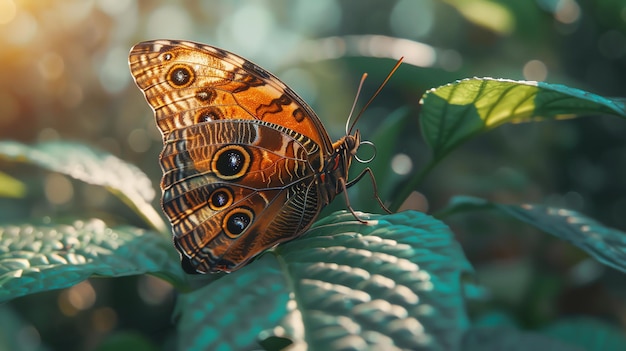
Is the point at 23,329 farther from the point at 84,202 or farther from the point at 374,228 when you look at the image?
the point at 374,228

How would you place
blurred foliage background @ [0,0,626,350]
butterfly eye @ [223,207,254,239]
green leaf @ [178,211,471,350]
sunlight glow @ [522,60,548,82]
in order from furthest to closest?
sunlight glow @ [522,60,548,82], blurred foliage background @ [0,0,626,350], butterfly eye @ [223,207,254,239], green leaf @ [178,211,471,350]

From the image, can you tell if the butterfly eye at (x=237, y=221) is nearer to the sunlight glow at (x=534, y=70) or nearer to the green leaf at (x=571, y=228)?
the green leaf at (x=571, y=228)

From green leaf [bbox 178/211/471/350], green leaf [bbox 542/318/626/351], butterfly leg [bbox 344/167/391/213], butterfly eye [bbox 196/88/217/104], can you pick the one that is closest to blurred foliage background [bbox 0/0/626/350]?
green leaf [bbox 542/318/626/351]

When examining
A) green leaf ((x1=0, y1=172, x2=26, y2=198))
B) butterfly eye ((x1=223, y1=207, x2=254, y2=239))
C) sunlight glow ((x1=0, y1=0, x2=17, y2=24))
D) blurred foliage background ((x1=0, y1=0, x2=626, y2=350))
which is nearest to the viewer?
butterfly eye ((x1=223, y1=207, x2=254, y2=239))

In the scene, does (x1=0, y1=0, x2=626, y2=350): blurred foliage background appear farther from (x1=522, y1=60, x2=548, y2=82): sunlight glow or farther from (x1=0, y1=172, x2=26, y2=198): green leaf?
(x1=0, y1=172, x2=26, y2=198): green leaf

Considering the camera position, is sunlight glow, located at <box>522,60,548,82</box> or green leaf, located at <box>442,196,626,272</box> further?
sunlight glow, located at <box>522,60,548,82</box>

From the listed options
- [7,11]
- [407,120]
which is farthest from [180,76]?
[7,11]

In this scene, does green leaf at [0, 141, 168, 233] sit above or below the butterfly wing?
below

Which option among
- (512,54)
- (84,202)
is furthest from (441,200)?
(84,202)
